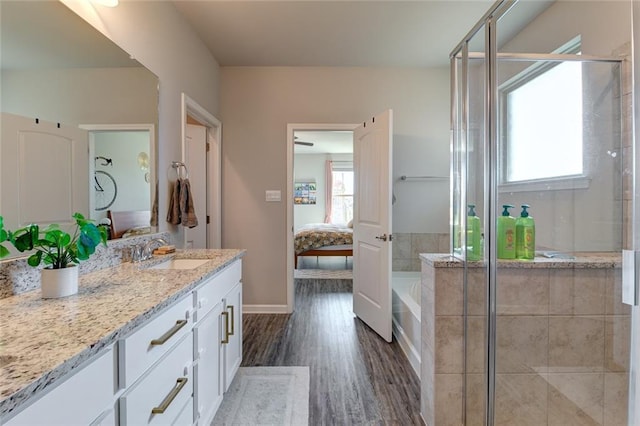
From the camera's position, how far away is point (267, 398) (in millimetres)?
1799

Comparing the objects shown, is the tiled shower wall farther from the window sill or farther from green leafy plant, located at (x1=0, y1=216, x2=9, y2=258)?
green leafy plant, located at (x1=0, y1=216, x2=9, y2=258)

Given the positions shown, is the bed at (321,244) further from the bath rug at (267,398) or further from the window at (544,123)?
the window at (544,123)

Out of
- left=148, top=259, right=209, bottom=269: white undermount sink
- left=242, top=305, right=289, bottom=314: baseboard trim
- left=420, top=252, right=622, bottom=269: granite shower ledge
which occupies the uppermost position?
left=420, top=252, right=622, bottom=269: granite shower ledge

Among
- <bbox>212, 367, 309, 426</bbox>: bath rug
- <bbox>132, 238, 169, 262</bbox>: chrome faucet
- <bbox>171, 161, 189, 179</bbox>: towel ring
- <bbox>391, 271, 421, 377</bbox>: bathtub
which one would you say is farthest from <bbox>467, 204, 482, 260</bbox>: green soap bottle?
<bbox>171, 161, 189, 179</bbox>: towel ring

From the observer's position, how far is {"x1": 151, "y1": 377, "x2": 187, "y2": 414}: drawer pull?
96cm

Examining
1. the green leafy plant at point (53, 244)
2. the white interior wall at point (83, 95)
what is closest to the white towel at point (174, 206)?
the white interior wall at point (83, 95)

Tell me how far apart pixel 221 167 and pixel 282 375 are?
7.00ft

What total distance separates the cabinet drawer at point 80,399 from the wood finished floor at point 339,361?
4.01ft

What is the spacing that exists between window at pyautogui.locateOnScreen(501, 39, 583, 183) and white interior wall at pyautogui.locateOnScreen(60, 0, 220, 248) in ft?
6.88

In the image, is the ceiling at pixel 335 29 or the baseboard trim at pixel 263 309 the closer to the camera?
the ceiling at pixel 335 29

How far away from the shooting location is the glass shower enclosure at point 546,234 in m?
1.34

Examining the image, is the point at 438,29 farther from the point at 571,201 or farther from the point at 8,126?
the point at 8,126

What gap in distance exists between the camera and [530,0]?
199 centimetres

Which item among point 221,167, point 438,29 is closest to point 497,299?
point 438,29
